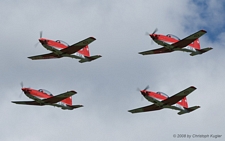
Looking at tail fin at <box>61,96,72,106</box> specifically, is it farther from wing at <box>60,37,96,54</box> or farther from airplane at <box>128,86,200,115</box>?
airplane at <box>128,86,200,115</box>

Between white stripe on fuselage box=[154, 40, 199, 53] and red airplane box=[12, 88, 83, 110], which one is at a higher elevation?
white stripe on fuselage box=[154, 40, 199, 53]

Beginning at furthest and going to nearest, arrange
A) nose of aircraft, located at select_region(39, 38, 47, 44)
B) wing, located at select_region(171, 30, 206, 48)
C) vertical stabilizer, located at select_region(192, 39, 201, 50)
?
vertical stabilizer, located at select_region(192, 39, 201, 50) < nose of aircraft, located at select_region(39, 38, 47, 44) < wing, located at select_region(171, 30, 206, 48)

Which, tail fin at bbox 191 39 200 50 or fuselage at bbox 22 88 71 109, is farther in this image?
tail fin at bbox 191 39 200 50

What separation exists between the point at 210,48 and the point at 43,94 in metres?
16.5

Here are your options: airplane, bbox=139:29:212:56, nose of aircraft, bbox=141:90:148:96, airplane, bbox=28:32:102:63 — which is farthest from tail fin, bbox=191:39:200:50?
airplane, bbox=28:32:102:63

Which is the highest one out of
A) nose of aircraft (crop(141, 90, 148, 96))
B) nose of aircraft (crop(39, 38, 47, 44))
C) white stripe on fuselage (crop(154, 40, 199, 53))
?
nose of aircraft (crop(39, 38, 47, 44))

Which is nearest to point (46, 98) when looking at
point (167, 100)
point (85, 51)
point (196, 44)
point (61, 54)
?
point (61, 54)

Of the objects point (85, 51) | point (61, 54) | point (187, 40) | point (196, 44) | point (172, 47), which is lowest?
point (61, 54)

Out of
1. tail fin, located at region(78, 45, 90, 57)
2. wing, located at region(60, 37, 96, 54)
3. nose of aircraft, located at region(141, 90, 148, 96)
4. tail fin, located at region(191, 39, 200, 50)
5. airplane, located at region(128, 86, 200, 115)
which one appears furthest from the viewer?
tail fin, located at region(78, 45, 90, 57)

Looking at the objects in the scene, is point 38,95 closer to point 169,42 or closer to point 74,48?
point 74,48

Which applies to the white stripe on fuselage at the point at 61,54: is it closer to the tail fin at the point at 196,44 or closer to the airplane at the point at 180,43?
the airplane at the point at 180,43

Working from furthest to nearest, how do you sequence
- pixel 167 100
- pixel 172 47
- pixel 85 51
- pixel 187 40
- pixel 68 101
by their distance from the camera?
pixel 85 51, pixel 68 101, pixel 172 47, pixel 187 40, pixel 167 100

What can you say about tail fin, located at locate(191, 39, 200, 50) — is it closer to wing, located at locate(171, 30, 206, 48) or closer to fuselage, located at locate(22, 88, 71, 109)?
wing, located at locate(171, 30, 206, 48)

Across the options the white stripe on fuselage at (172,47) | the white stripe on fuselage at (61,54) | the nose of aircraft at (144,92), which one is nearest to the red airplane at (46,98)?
the white stripe on fuselage at (61,54)
